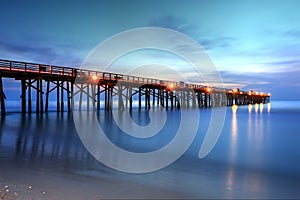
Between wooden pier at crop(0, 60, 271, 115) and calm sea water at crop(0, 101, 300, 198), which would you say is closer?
calm sea water at crop(0, 101, 300, 198)

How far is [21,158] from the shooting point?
8.01m

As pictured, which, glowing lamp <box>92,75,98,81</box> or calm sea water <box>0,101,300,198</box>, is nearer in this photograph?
calm sea water <box>0,101,300,198</box>

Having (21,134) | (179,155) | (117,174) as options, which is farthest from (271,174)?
(21,134)

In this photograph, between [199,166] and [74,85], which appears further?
[74,85]

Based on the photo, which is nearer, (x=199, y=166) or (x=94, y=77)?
(x=199, y=166)

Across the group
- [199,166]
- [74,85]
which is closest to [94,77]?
[74,85]

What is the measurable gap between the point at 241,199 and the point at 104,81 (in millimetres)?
25896

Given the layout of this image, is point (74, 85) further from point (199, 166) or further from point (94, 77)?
point (199, 166)

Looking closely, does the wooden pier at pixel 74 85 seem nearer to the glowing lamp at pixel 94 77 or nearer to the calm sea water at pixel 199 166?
the glowing lamp at pixel 94 77

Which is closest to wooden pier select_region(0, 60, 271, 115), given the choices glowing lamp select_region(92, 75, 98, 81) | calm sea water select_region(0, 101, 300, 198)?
glowing lamp select_region(92, 75, 98, 81)

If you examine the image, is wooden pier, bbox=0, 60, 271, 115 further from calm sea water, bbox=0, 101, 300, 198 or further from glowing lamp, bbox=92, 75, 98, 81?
calm sea water, bbox=0, 101, 300, 198

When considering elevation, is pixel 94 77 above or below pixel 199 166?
above

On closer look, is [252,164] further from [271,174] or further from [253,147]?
[253,147]

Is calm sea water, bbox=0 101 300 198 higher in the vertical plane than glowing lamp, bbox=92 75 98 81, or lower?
lower
